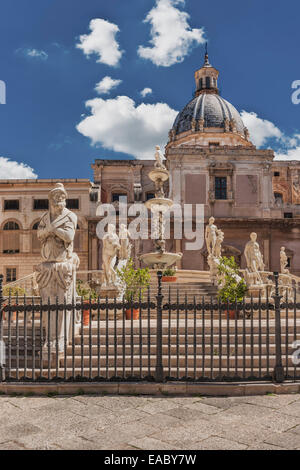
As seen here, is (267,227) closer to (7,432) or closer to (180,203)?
(180,203)

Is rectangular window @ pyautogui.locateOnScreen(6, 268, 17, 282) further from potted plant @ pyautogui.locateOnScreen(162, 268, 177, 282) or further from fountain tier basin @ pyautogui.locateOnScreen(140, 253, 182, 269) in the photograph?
potted plant @ pyautogui.locateOnScreen(162, 268, 177, 282)

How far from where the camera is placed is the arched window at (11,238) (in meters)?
35.2

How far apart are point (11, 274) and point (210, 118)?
2666 centimetres

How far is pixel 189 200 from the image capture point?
117 feet

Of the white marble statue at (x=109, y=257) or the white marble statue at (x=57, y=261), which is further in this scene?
the white marble statue at (x=109, y=257)

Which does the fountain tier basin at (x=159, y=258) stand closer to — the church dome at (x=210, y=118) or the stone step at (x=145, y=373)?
the stone step at (x=145, y=373)

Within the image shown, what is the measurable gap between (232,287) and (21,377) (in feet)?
19.5

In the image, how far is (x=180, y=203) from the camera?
3531 cm

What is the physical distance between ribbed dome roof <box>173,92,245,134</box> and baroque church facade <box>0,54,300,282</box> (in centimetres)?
1190

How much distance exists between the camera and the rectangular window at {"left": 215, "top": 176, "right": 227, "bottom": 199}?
36125mm

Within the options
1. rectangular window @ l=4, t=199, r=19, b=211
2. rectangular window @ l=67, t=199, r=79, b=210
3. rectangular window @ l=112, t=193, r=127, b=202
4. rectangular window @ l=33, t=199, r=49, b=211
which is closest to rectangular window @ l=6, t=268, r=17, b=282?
rectangular window @ l=4, t=199, r=19, b=211

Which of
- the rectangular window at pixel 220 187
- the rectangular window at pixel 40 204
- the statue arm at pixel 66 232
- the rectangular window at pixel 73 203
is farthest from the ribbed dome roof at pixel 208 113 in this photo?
the statue arm at pixel 66 232

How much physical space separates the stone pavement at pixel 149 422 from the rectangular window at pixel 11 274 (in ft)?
97.1

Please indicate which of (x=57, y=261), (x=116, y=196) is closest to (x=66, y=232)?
(x=57, y=261)
